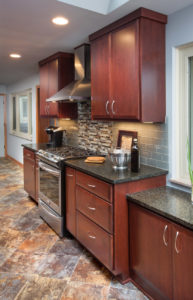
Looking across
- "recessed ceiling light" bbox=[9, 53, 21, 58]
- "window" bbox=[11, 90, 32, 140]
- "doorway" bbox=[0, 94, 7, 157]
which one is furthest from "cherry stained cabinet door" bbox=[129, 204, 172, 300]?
"doorway" bbox=[0, 94, 7, 157]

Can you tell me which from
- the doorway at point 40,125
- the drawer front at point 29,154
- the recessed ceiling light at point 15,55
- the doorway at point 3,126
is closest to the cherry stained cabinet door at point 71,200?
the drawer front at point 29,154

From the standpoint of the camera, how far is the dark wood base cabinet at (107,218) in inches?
84.4

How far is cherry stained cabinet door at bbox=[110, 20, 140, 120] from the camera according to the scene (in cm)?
230

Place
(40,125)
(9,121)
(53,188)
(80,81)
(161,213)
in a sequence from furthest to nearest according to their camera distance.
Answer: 1. (9,121)
2. (40,125)
3. (80,81)
4. (53,188)
5. (161,213)

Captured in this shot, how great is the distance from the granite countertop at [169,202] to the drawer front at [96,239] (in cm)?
→ 42

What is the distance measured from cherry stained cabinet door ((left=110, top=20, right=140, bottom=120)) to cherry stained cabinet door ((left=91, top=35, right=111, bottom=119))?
0.09 metres

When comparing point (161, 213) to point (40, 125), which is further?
point (40, 125)

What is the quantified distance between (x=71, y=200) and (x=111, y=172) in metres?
0.68

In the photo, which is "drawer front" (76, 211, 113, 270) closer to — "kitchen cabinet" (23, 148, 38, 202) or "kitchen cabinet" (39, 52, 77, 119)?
"kitchen cabinet" (23, 148, 38, 202)

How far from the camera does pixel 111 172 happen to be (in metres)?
2.35

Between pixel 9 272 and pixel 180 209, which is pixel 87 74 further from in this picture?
pixel 9 272

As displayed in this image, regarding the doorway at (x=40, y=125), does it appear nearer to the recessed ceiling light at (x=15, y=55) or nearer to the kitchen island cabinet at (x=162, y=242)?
the recessed ceiling light at (x=15, y=55)

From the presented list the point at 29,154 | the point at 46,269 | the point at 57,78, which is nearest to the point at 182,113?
the point at 46,269

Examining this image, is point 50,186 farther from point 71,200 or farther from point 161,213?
point 161,213
